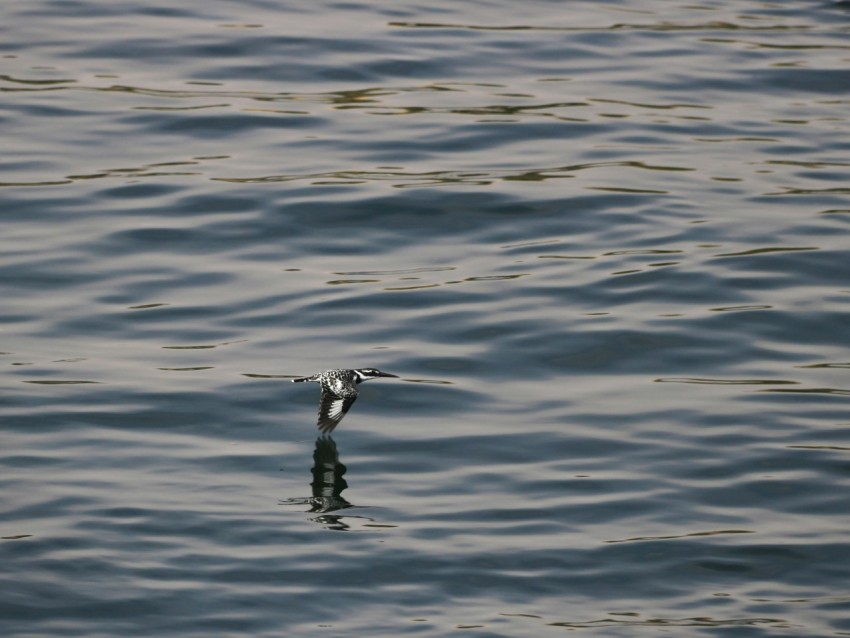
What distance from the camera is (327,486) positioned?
30.3ft

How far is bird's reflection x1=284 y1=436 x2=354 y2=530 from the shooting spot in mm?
8812

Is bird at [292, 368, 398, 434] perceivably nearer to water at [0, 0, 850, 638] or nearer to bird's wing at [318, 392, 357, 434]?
bird's wing at [318, 392, 357, 434]

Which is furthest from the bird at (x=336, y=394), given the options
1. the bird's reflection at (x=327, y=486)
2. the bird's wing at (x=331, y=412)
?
the bird's reflection at (x=327, y=486)

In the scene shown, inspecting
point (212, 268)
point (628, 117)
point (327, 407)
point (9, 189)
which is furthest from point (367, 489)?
point (628, 117)

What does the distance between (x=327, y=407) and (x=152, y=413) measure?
160cm

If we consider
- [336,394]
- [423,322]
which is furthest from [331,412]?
[423,322]

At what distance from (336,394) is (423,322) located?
2666 millimetres

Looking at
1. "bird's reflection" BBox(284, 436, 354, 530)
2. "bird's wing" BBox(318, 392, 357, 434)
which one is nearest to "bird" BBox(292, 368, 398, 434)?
"bird's wing" BBox(318, 392, 357, 434)

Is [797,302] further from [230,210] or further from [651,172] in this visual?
[230,210]

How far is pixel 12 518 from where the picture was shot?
872 cm

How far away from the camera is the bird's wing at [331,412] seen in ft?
30.1

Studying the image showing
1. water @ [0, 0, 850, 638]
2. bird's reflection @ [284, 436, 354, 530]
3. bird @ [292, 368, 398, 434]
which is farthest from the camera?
bird @ [292, 368, 398, 434]

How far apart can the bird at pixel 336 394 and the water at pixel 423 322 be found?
0.41 metres

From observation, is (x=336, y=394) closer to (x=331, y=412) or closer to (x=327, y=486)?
(x=331, y=412)
